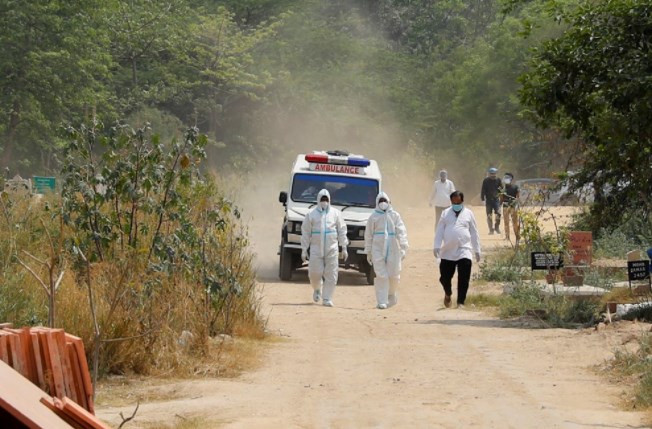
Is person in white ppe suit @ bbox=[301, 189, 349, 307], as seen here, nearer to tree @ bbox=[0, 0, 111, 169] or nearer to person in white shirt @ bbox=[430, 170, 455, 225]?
person in white shirt @ bbox=[430, 170, 455, 225]

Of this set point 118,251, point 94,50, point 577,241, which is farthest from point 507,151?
point 118,251

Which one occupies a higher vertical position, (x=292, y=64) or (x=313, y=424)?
(x=292, y=64)

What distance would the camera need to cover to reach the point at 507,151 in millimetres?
55125

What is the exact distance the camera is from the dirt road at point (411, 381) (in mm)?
9320

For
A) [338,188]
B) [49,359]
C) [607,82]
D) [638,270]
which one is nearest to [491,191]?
[338,188]

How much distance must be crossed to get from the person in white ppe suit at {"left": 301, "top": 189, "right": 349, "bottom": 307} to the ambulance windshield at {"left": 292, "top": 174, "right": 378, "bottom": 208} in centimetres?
368

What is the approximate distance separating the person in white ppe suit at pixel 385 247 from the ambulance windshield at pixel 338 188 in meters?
3.75

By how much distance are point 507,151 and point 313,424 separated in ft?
154

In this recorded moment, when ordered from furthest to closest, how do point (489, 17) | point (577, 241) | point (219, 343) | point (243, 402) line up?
point (489, 17)
point (577, 241)
point (219, 343)
point (243, 402)

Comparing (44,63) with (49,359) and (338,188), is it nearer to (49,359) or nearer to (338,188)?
(338,188)

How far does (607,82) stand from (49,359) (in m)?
8.79

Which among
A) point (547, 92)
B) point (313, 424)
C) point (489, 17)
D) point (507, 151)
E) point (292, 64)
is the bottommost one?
point (313, 424)

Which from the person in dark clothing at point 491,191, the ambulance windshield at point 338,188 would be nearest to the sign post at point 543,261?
the ambulance windshield at point 338,188

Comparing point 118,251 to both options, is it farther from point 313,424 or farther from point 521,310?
point 521,310
